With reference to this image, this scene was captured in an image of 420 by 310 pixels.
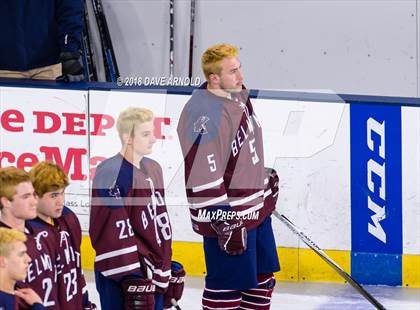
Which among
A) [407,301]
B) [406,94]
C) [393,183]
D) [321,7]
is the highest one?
[321,7]

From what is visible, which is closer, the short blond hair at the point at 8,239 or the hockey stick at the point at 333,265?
the short blond hair at the point at 8,239

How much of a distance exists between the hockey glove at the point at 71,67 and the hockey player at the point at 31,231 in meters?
2.06

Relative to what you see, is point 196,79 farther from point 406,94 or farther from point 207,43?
point 406,94

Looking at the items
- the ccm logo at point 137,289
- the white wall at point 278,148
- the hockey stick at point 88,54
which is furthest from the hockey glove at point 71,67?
the ccm logo at point 137,289

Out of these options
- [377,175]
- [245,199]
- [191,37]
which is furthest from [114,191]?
[191,37]

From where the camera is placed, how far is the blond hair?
12.9 ft

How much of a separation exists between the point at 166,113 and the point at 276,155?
52cm

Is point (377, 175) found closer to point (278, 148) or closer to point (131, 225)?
point (278, 148)

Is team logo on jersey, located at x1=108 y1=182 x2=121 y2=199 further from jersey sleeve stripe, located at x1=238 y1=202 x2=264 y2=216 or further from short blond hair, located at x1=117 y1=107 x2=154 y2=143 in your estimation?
jersey sleeve stripe, located at x1=238 y1=202 x2=264 y2=216

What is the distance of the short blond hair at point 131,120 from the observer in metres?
4.30

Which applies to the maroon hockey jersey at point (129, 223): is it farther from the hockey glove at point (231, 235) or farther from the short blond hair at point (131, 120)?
the hockey glove at point (231, 235)

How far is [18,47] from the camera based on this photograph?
19.9 feet

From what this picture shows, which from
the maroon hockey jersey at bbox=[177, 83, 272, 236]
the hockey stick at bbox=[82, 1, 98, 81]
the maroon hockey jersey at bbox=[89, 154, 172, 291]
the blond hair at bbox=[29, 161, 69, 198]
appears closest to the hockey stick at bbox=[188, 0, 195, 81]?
the hockey stick at bbox=[82, 1, 98, 81]

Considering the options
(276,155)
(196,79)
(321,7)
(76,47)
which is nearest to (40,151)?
(76,47)
